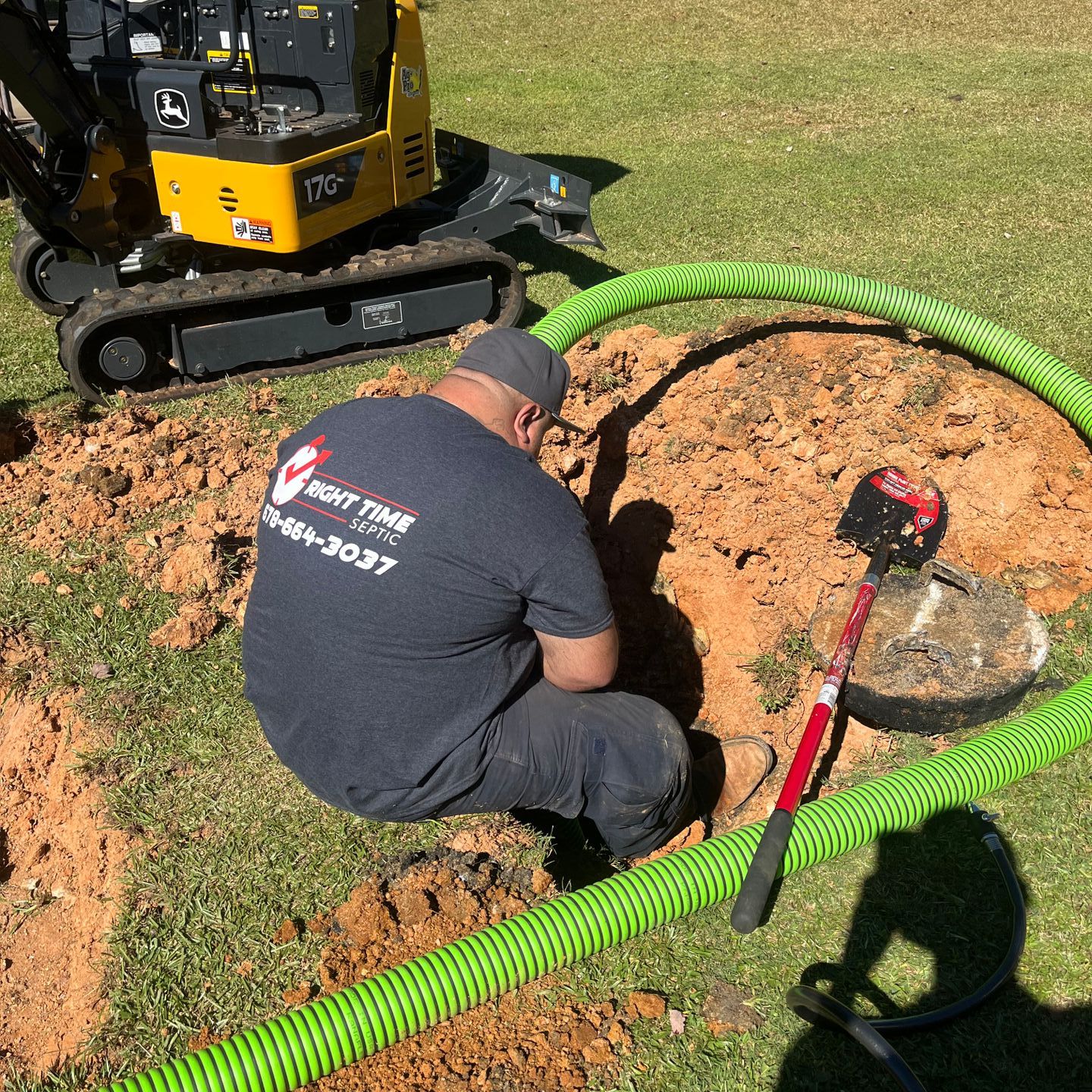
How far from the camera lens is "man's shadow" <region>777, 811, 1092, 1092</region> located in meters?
2.76

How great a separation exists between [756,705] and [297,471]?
2291 mm

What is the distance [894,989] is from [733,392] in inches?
120

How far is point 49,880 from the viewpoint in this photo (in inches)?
135

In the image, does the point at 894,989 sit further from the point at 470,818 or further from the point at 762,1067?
the point at 470,818

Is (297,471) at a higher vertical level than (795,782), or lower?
higher

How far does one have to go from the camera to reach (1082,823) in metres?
3.42

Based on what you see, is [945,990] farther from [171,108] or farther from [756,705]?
[171,108]

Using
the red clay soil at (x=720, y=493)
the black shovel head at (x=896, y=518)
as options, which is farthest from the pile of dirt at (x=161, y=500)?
the black shovel head at (x=896, y=518)

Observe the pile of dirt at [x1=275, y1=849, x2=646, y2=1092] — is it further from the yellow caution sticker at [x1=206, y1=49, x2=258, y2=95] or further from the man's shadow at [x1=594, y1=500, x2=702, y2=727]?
the yellow caution sticker at [x1=206, y1=49, x2=258, y2=95]

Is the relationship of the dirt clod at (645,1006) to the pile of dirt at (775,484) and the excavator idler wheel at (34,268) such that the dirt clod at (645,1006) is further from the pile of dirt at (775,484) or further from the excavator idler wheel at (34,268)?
the excavator idler wheel at (34,268)

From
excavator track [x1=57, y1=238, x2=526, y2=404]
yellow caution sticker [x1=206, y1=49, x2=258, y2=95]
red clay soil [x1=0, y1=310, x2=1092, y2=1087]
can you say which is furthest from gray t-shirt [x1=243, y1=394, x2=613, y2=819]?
yellow caution sticker [x1=206, y1=49, x2=258, y2=95]

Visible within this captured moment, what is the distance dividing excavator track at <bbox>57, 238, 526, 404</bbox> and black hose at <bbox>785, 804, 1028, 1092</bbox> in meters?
4.90

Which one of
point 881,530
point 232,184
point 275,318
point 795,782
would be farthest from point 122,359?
point 795,782

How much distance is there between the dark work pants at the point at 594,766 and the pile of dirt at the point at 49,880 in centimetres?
123
